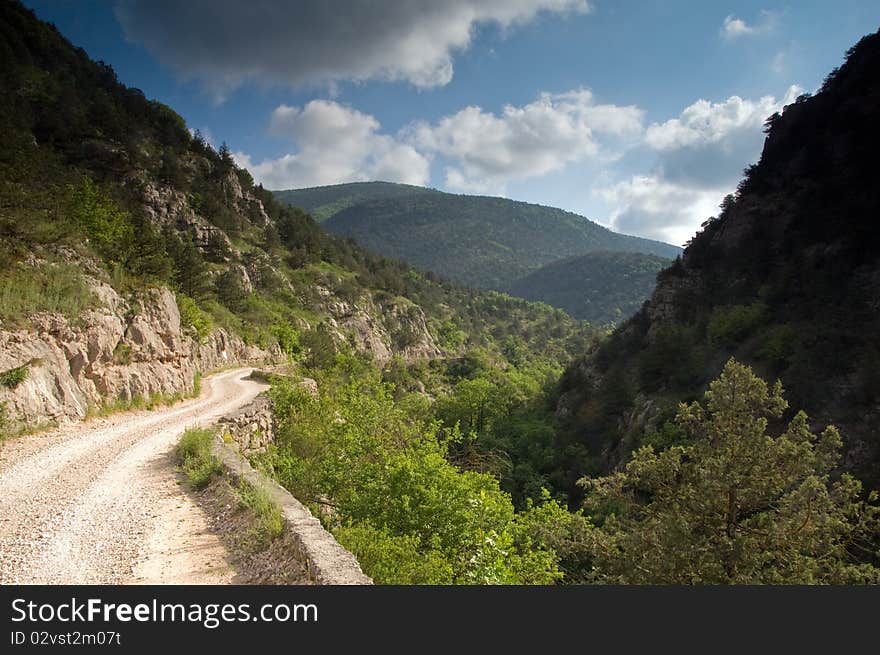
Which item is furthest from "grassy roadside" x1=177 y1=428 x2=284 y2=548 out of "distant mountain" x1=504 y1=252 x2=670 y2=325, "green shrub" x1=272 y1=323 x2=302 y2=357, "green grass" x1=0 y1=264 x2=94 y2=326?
"distant mountain" x1=504 y1=252 x2=670 y2=325

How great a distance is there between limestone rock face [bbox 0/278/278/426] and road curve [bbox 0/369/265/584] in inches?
37.7

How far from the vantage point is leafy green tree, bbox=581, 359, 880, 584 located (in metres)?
6.16

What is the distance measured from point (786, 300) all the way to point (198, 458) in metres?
26.8

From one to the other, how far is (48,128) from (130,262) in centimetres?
2834

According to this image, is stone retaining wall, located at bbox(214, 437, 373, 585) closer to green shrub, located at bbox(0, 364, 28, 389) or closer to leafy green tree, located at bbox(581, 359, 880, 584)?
leafy green tree, located at bbox(581, 359, 880, 584)

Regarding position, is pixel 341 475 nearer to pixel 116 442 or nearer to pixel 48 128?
pixel 116 442

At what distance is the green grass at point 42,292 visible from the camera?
36.5 ft

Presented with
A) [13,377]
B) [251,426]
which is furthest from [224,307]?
[13,377]

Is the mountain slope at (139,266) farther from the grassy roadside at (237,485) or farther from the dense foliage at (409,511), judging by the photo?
the dense foliage at (409,511)

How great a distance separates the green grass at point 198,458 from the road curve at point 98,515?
28 centimetres

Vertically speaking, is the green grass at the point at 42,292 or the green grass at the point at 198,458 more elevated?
the green grass at the point at 42,292

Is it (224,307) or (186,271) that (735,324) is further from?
(224,307)

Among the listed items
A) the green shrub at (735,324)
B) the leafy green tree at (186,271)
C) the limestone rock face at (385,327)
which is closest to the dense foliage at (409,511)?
the green shrub at (735,324)

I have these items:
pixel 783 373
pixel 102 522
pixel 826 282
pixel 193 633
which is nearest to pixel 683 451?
pixel 193 633
